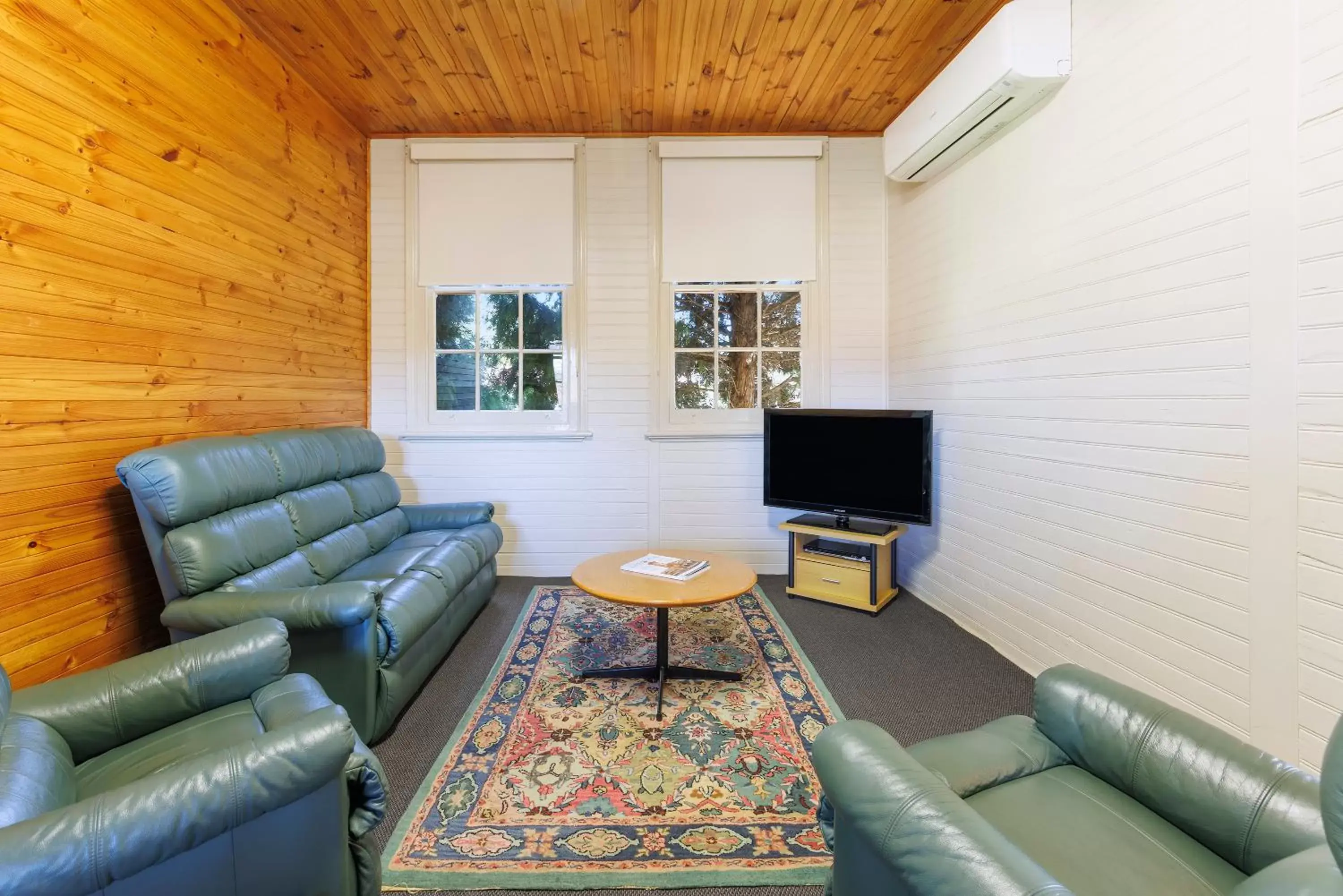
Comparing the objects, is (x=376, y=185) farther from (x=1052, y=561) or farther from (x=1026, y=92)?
(x=1052, y=561)

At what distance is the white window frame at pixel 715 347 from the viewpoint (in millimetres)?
3537

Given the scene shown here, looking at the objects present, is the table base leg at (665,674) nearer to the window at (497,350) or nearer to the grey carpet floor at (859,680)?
the grey carpet floor at (859,680)

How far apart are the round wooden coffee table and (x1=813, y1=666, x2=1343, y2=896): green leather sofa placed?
3.01ft

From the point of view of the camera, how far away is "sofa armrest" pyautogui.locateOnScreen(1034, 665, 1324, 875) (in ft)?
2.80

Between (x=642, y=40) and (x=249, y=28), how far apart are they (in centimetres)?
188

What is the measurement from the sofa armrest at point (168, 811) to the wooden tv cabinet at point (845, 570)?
103 inches

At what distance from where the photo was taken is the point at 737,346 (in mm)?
3660

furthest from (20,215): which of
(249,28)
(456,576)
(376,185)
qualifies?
(376,185)

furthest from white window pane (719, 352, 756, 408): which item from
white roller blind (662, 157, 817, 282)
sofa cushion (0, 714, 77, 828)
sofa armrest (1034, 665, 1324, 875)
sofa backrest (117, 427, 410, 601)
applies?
sofa cushion (0, 714, 77, 828)

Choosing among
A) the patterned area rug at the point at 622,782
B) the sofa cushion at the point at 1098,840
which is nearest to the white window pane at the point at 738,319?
the patterned area rug at the point at 622,782

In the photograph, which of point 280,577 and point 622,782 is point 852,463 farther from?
point 280,577

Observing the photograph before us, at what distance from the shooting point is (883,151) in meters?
3.28

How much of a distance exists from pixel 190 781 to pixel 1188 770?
1757 mm

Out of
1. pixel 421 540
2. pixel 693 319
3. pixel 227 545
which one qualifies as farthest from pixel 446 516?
pixel 693 319
